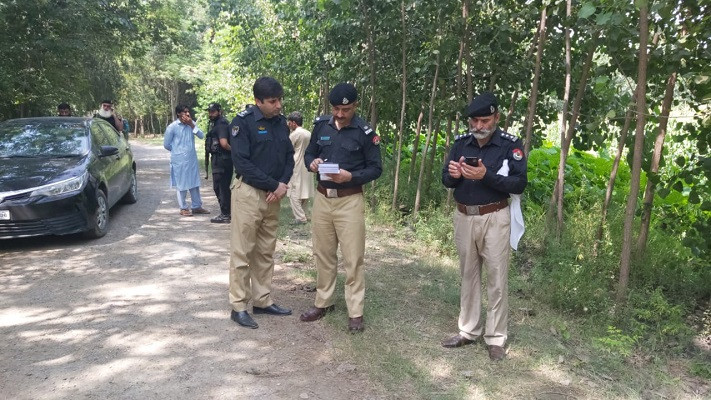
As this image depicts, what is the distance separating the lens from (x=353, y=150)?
14.7 ft

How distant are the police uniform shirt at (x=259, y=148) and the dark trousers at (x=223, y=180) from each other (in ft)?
11.8

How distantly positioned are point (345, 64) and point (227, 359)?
242 inches

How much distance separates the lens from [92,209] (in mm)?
7016

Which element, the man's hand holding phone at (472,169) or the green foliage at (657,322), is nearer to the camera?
the man's hand holding phone at (472,169)

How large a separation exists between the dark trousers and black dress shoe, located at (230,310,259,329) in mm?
3703

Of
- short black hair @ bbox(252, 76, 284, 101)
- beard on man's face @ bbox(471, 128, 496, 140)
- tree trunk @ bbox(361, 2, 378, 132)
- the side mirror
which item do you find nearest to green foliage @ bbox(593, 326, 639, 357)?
beard on man's face @ bbox(471, 128, 496, 140)

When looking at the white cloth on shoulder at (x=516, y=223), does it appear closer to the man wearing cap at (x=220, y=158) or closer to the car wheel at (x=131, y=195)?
the man wearing cap at (x=220, y=158)

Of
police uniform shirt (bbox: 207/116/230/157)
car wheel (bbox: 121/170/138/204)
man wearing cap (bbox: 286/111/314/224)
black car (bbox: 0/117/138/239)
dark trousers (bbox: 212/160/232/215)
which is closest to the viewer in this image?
black car (bbox: 0/117/138/239)

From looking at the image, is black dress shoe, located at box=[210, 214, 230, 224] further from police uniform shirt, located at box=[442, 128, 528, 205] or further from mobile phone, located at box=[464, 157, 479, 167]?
mobile phone, located at box=[464, 157, 479, 167]

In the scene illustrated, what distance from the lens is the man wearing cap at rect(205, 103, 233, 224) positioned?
8.09 metres

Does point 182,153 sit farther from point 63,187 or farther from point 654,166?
point 654,166

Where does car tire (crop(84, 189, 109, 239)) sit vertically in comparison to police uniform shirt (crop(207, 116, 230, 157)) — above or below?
below

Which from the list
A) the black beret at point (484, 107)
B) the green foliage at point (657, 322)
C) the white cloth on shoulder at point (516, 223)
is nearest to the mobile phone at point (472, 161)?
the black beret at point (484, 107)

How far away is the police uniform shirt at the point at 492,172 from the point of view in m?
3.92
